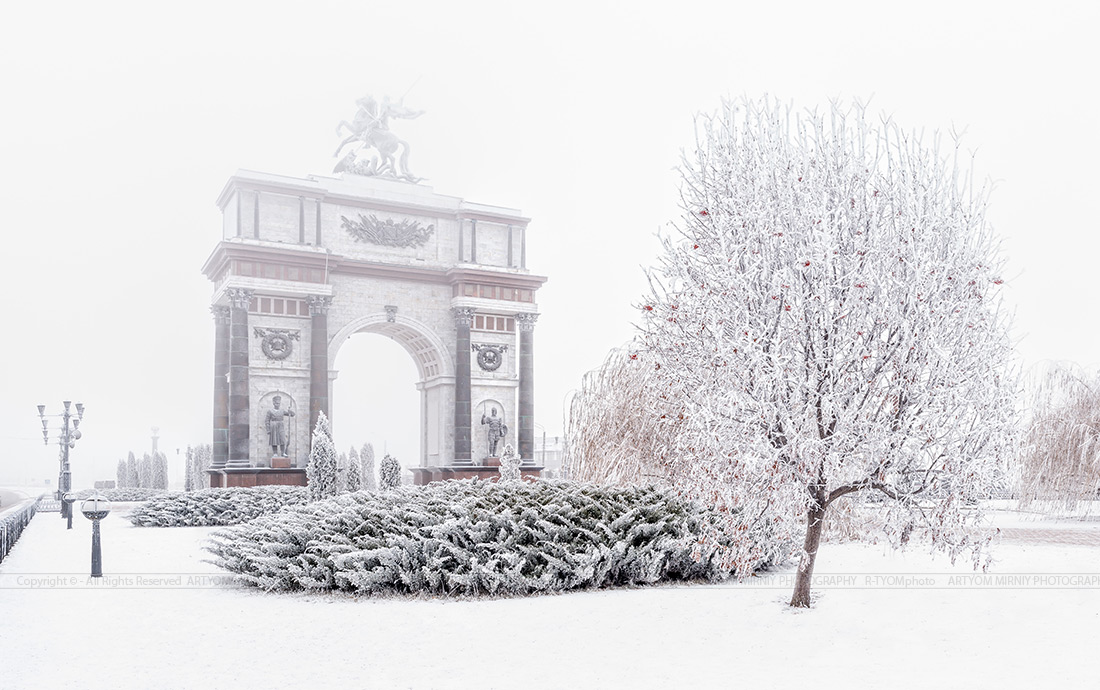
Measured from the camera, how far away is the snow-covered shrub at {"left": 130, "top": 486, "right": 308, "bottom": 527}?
23.9m

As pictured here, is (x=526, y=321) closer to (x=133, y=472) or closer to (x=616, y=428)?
(x=616, y=428)

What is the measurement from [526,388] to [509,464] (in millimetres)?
6491

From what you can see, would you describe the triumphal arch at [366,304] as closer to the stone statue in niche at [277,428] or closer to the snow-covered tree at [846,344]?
the stone statue in niche at [277,428]

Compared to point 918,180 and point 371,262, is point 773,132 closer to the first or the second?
point 918,180

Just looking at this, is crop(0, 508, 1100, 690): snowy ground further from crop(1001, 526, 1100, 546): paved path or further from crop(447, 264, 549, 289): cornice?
crop(447, 264, 549, 289): cornice

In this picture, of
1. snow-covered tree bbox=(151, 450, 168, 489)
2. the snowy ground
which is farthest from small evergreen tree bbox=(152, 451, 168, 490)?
the snowy ground

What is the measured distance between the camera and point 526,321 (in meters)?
38.2

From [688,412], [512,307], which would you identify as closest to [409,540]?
[688,412]

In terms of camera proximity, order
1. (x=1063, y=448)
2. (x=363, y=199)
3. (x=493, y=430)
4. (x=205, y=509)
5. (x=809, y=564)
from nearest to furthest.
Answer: (x=809, y=564) < (x=1063, y=448) < (x=205, y=509) < (x=363, y=199) < (x=493, y=430)

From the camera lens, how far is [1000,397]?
9.21m

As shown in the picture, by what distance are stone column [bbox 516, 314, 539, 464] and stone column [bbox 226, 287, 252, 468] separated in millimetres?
10961

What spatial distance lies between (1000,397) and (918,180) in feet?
7.90

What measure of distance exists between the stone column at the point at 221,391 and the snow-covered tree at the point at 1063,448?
25.6m

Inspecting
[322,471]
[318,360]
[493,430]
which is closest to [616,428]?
[322,471]
